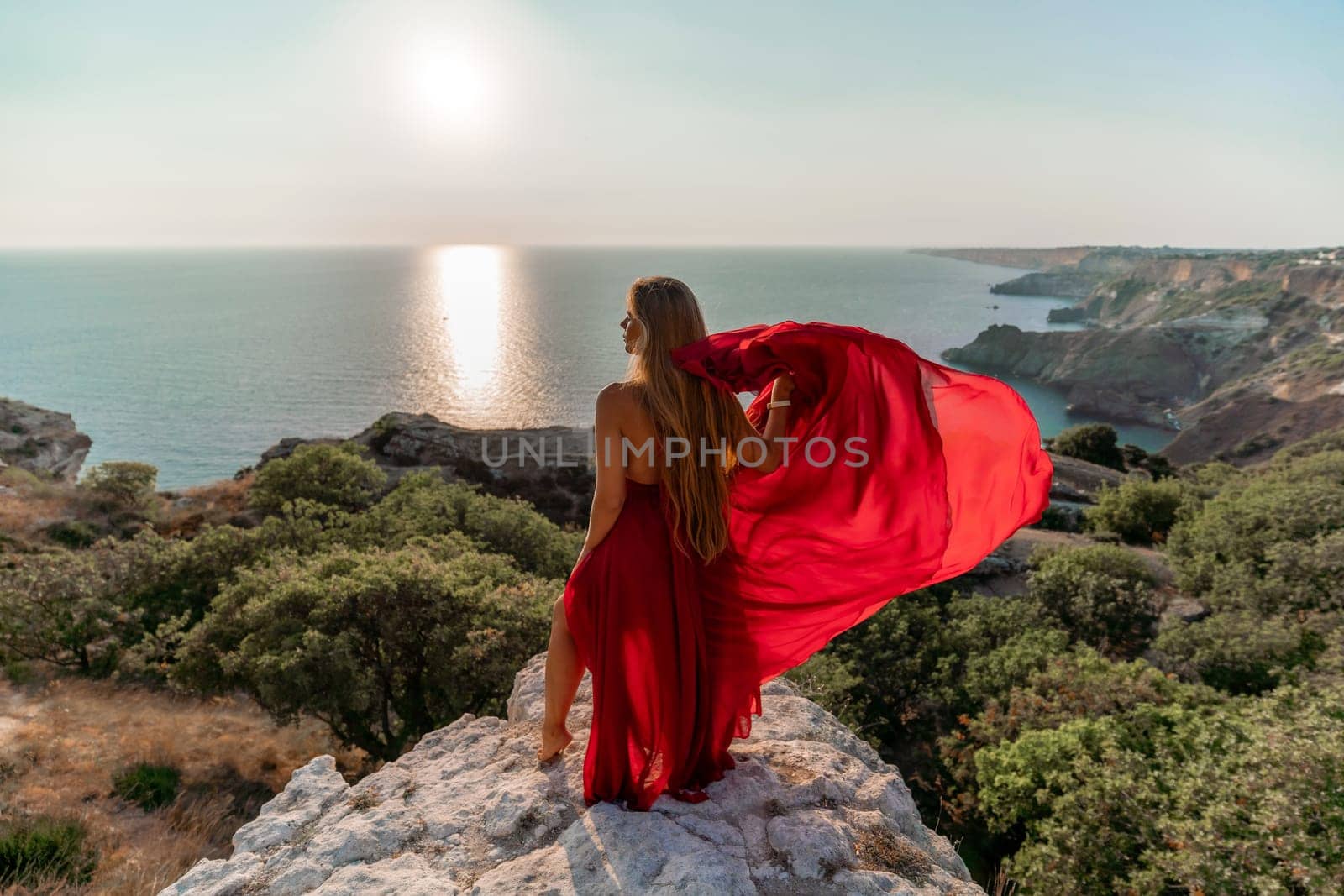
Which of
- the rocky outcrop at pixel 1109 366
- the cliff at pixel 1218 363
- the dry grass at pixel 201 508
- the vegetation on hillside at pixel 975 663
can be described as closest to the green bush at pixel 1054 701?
the vegetation on hillside at pixel 975 663

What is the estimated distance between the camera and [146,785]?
26.3ft

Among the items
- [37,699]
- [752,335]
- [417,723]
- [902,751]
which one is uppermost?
[752,335]

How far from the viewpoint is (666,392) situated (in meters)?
3.32

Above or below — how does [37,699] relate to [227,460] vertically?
above

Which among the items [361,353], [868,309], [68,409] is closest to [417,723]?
[68,409]

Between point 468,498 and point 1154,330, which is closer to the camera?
point 468,498

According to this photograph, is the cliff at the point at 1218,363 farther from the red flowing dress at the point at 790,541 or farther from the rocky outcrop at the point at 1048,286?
the rocky outcrop at the point at 1048,286

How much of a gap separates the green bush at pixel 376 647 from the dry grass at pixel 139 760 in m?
0.88

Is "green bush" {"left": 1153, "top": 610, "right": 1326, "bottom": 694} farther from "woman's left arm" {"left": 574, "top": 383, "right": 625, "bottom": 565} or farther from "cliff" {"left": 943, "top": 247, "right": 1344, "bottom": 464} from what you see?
"cliff" {"left": 943, "top": 247, "right": 1344, "bottom": 464}

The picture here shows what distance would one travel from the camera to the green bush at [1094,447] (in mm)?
45219

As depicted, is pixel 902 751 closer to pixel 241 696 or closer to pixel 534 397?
pixel 241 696

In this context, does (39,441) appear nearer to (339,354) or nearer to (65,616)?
(65,616)

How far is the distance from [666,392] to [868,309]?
13312 centimetres

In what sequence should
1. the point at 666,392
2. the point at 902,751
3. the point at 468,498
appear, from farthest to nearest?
1. the point at 468,498
2. the point at 902,751
3. the point at 666,392
